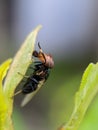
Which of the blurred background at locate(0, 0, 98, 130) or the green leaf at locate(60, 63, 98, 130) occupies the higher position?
the blurred background at locate(0, 0, 98, 130)

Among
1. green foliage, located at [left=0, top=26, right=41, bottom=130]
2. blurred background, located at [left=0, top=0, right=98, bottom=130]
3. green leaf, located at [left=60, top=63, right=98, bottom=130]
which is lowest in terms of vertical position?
green leaf, located at [left=60, top=63, right=98, bottom=130]

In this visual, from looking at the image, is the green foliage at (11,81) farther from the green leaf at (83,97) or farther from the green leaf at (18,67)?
the green leaf at (83,97)

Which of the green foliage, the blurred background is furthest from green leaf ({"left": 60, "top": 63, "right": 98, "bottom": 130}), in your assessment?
the blurred background

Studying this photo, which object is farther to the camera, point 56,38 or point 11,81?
point 56,38

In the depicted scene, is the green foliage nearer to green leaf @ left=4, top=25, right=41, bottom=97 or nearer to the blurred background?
green leaf @ left=4, top=25, right=41, bottom=97

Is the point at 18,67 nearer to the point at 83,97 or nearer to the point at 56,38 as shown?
the point at 83,97

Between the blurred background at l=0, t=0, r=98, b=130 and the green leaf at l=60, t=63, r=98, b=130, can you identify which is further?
the blurred background at l=0, t=0, r=98, b=130

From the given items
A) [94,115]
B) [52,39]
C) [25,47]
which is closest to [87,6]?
[52,39]

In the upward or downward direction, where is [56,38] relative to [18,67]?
upward

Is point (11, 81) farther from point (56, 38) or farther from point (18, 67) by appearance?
point (56, 38)

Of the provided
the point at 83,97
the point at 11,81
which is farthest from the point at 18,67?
the point at 83,97

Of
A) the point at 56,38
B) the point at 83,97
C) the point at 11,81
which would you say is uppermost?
the point at 56,38
